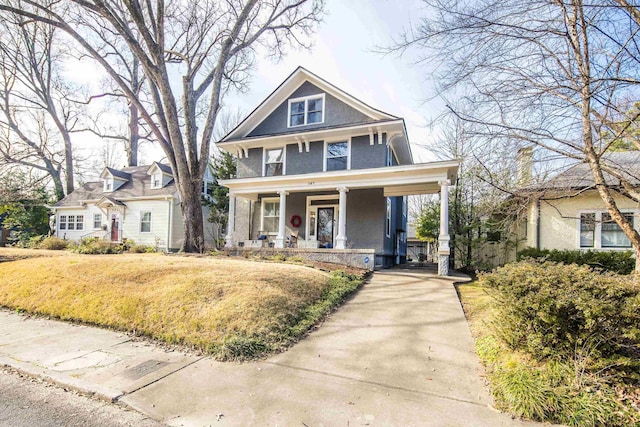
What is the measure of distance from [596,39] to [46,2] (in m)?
19.8

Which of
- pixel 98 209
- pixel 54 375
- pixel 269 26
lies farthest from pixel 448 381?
pixel 98 209

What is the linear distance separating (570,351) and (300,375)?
118 inches

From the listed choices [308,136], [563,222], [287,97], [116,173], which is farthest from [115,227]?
[563,222]

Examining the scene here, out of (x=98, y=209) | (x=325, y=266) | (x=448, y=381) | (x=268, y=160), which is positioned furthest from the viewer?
(x=98, y=209)

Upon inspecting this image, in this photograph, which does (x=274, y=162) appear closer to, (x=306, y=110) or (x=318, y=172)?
(x=306, y=110)

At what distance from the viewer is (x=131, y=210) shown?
72.0 feet

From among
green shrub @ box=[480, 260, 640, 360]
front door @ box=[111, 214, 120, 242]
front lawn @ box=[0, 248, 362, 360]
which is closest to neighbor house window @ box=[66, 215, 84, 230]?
front door @ box=[111, 214, 120, 242]

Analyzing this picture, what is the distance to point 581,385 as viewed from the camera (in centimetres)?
314

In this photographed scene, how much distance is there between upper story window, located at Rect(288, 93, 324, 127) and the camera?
Result: 15219 mm

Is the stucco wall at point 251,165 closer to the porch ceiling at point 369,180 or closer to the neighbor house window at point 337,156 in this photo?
the porch ceiling at point 369,180

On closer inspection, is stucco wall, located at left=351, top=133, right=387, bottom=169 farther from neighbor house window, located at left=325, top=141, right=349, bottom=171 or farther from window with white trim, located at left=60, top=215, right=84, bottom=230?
window with white trim, located at left=60, top=215, right=84, bottom=230

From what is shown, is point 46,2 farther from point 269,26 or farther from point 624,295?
point 624,295

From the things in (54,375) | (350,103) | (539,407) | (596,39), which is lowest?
(54,375)

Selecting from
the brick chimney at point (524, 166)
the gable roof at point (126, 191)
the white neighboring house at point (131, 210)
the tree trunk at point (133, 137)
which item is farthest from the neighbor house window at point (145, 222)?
the brick chimney at point (524, 166)
